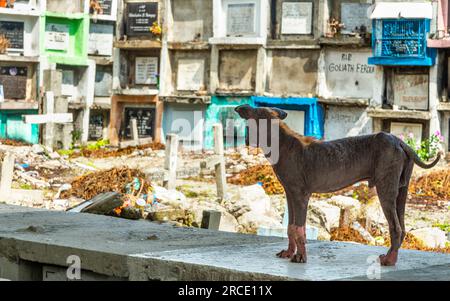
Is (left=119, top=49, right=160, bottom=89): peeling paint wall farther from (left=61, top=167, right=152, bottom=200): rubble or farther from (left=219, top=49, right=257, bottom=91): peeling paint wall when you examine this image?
(left=61, top=167, right=152, bottom=200): rubble

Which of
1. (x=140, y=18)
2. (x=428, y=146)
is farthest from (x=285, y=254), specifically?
(x=140, y=18)

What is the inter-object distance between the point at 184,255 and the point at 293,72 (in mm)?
20826

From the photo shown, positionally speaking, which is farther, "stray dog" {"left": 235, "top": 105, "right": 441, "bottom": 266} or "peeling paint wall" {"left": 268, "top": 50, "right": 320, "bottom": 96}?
"peeling paint wall" {"left": 268, "top": 50, "right": 320, "bottom": 96}

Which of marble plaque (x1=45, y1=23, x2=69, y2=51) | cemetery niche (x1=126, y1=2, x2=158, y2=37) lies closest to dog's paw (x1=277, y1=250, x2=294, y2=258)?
cemetery niche (x1=126, y1=2, x2=158, y2=37)

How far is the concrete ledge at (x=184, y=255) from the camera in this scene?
6.12 meters

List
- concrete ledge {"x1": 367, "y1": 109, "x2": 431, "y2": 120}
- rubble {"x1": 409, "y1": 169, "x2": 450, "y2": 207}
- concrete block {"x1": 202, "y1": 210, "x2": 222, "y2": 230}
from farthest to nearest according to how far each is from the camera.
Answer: concrete ledge {"x1": 367, "y1": 109, "x2": 431, "y2": 120} → rubble {"x1": 409, "y1": 169, "x2": 450, "y2": 207} → concrete block {"x1": 202, "y1": 210, "x2": 222, "y2": 230}

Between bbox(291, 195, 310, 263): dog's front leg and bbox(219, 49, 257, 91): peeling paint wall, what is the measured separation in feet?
69.6

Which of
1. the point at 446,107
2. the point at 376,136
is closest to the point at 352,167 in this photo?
the point at 376,136

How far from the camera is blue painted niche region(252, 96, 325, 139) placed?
2614 centimetres

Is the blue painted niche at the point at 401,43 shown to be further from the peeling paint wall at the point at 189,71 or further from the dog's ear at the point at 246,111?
the dog's ear at the point at 246,111

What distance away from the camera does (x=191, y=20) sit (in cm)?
2928

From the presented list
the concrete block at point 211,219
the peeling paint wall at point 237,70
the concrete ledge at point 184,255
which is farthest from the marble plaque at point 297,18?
the concrete ledge at point 184,255

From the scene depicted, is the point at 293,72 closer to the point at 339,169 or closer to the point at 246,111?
the point at 246,111

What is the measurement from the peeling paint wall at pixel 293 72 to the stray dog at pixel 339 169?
66.0 ft
